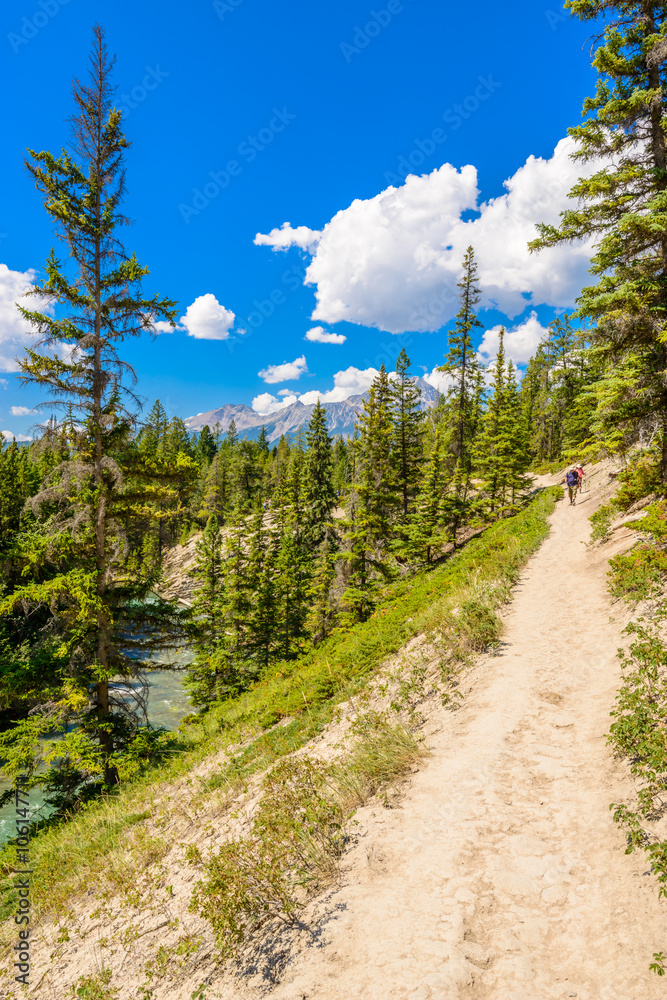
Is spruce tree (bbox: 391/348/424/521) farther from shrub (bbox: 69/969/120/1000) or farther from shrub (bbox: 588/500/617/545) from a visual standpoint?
shrub (bbox: 69/969/120/1000)

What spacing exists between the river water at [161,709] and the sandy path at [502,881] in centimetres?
1599

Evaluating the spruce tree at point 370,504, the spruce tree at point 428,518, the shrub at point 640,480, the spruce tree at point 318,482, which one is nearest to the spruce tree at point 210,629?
the spruce tree at point 370,504

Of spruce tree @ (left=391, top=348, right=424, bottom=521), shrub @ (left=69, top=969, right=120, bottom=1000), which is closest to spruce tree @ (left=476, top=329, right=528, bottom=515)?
spruce tree @ (left=391, top=348, right=424, bottom=521)

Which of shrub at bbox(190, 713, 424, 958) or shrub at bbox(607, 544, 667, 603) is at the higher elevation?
shrub at bbox(607, 544, 667, 603)

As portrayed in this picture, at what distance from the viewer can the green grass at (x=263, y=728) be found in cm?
784

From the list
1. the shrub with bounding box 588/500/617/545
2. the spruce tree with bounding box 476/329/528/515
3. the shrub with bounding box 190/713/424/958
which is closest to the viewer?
the shrub with bounding box 190/713/424/958

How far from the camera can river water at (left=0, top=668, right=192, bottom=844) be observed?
56.3 feet

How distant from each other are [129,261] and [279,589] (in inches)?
872

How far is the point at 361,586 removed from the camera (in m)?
22.4

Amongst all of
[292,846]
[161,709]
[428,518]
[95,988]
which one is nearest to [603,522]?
[428,518]

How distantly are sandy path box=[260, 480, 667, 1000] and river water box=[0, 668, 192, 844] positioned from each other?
1599cm

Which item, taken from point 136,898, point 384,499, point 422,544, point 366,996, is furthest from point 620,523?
point 136,898

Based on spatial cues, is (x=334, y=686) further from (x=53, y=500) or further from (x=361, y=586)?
(x=361, y=586)

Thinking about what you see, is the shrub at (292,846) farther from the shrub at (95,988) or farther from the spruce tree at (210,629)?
the spruce tree at (210,629)
